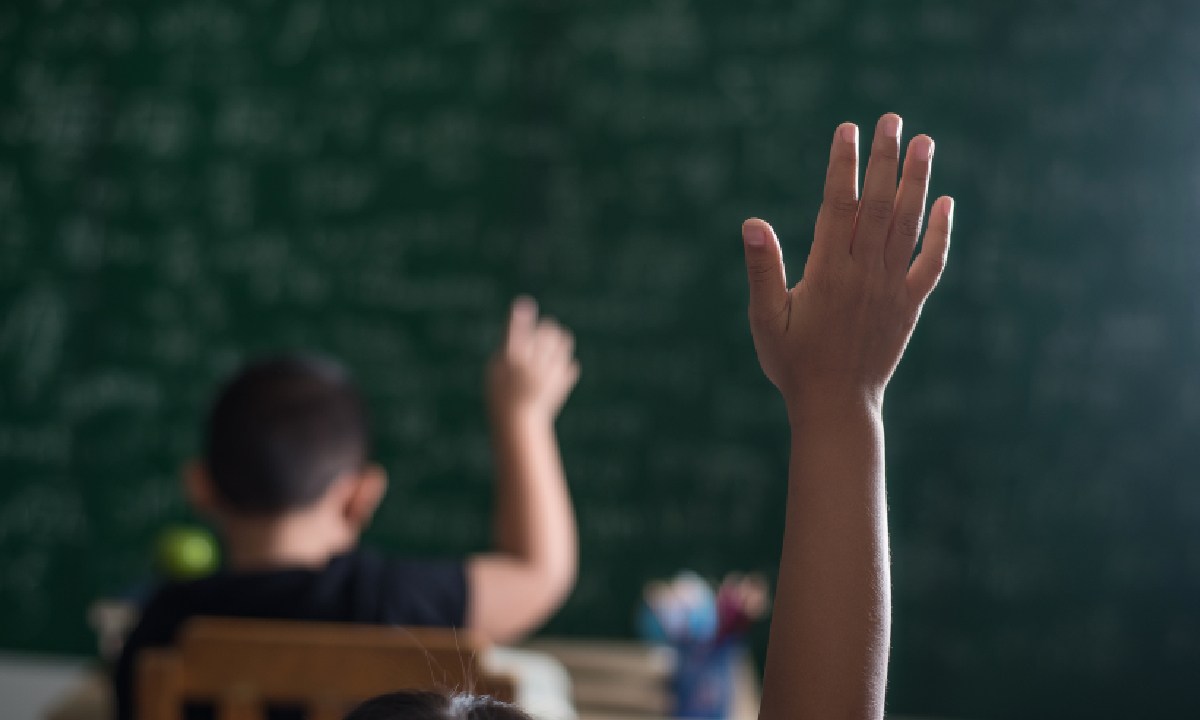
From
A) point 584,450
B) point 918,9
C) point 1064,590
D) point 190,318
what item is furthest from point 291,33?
point 1064,590

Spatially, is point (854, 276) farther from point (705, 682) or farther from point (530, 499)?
point (705, 682)

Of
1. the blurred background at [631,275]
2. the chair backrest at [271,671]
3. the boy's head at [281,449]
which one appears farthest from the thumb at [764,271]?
the blurred background at [631,275]

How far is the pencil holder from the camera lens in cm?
→ 186

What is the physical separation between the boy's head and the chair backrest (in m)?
0.43

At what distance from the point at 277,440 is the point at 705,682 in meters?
0.85

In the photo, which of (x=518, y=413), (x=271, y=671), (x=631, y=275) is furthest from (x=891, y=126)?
(x=631, y=275)

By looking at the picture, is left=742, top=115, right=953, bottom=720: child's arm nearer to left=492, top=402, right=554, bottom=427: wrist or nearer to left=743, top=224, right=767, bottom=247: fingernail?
left=743, top=224, right=767, bottom=247: fingernail

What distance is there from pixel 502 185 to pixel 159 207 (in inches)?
39.1

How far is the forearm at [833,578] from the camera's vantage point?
63 cm

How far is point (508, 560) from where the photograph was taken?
61.4 inches

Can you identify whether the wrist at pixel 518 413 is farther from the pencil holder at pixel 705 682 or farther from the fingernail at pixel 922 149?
the fingernail at pixel 922 149

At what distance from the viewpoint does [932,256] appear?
2.10 ft

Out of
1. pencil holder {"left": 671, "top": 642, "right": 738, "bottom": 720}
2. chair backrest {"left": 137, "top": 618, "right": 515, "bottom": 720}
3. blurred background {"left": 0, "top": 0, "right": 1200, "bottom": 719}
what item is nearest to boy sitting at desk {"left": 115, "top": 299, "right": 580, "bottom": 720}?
chair backrest {"left": 137, "top": 618, "right": 515, "bottom": 720}

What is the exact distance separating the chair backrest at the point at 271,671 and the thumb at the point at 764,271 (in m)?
0.53
